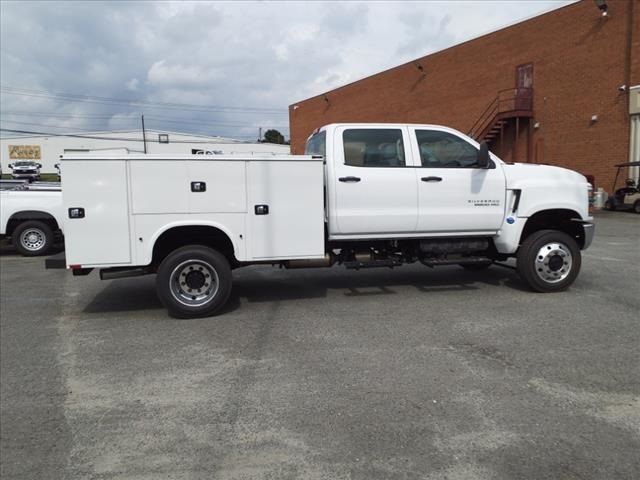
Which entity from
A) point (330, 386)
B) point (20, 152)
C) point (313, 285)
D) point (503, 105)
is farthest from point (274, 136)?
point (330, 386)

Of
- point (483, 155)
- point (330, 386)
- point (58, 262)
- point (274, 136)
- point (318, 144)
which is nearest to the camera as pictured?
point (330, 386)

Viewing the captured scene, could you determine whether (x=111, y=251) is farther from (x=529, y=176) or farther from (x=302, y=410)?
A: (x=529, y=176)

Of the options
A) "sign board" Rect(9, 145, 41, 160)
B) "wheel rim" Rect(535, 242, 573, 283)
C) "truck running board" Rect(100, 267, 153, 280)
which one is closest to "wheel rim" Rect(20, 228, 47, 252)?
"truck running board" Rect(100, 267, 153, 280)

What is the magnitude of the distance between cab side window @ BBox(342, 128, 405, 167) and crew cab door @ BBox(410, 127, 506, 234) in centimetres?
23

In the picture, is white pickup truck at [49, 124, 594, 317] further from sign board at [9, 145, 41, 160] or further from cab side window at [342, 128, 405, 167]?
sign board at [9, 145, 41, 160]

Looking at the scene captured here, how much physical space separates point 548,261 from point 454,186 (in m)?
1.68

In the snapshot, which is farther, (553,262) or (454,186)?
(553,262)

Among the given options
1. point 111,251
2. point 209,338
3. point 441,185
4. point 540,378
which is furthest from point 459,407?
point 111,251

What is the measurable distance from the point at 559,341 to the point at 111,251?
4863 mm

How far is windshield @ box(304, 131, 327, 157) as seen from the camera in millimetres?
7191

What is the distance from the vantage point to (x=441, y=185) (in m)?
7.08

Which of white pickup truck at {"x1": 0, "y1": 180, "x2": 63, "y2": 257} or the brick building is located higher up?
the brick building

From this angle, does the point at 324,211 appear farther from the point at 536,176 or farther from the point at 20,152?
the point at 20,152

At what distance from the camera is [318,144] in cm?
752
